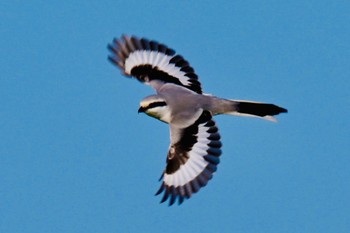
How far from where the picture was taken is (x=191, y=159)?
9.74 meters

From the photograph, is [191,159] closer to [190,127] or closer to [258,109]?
[190,127]

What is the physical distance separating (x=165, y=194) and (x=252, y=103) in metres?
1.45

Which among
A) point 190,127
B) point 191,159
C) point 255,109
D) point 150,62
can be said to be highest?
point 150,62

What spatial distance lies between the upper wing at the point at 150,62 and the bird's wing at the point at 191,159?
892mm

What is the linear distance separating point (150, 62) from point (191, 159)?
5.33ft

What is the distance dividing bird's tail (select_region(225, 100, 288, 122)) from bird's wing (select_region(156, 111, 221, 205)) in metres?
0.38

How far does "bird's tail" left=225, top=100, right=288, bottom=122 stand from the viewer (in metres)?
9.81

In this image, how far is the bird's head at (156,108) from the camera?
949 centimetres

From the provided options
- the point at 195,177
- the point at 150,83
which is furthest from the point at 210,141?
the point at 150,83

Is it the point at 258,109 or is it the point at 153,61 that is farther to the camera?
the point at 153,61

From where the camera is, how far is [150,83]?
1051 cm

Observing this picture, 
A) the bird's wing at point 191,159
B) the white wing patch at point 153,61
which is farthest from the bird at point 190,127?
the white wing patch at point 153,61

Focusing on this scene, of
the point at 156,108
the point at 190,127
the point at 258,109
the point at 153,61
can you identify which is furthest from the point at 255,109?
the point at 153,61

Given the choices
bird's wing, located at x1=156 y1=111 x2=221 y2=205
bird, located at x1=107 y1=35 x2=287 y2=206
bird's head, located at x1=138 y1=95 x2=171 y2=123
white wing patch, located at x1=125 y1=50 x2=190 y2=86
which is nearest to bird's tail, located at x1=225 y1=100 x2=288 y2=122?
bird, located at x1=107 y1=35 x2=287 y2=206
